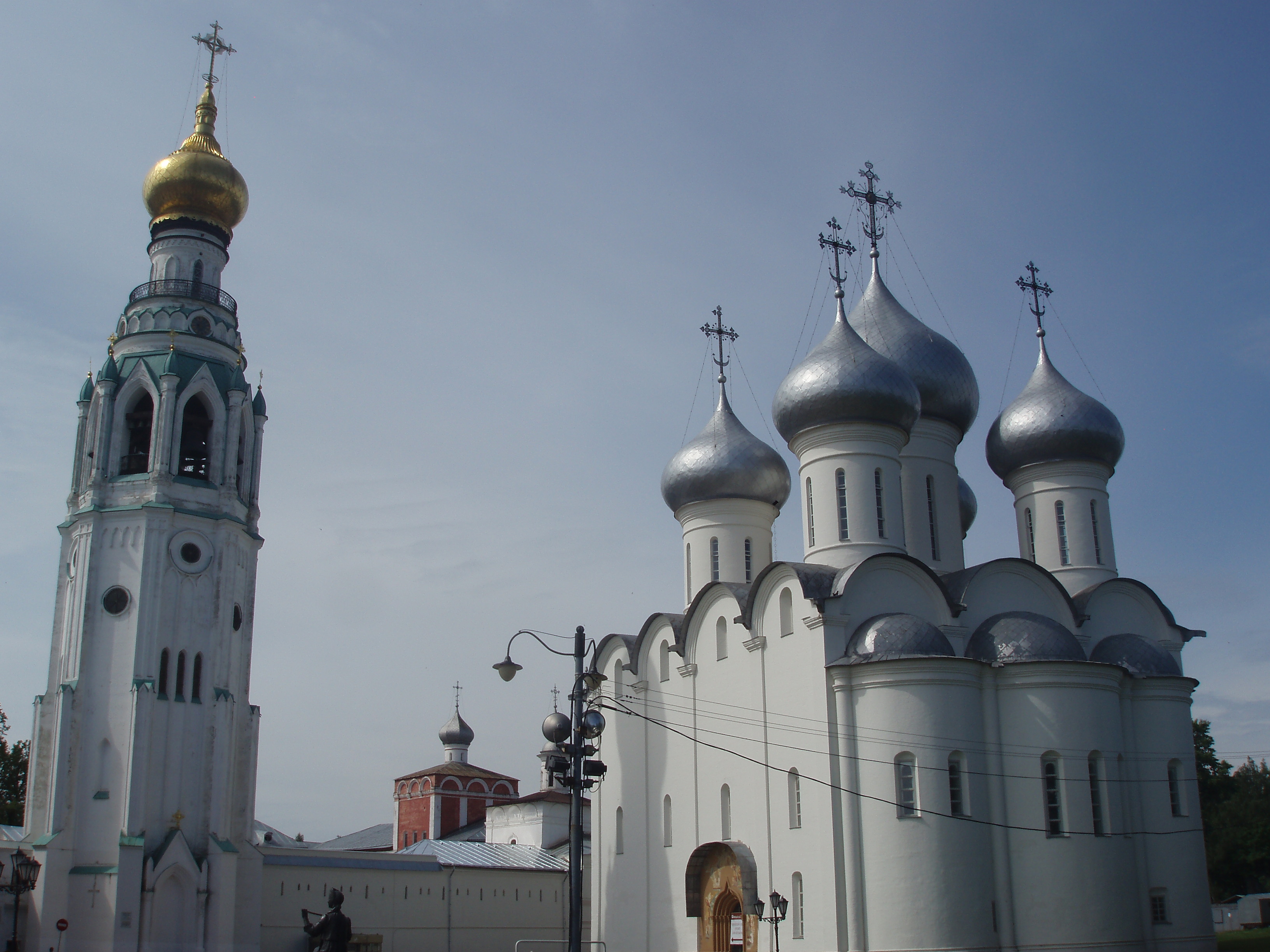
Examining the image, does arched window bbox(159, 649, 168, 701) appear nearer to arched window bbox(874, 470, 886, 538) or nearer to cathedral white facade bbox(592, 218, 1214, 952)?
cathedral white facade bbox(592, 218, 1214, 952)

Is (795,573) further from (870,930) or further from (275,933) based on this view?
(275,933)

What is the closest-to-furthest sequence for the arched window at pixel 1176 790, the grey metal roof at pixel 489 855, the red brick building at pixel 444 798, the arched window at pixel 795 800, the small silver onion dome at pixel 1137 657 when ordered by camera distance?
the arched window at pixel 795 800 < the arched window at pixel 1176 790 < the small silver onion dome at pixel 1137 657 < the grey metal roof at pixel 489 855 < the red brick building at pixel 444 798

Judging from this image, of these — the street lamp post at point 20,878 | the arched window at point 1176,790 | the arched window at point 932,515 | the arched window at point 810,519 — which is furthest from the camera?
the arched window at point 932,515

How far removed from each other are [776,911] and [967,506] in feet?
36.8

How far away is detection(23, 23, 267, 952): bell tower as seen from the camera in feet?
72.5

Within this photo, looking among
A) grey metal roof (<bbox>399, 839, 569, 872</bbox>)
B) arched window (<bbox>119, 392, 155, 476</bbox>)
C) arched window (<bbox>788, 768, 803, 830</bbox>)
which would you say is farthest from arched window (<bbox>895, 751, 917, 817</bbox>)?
arched window (<bbox>119, 392, 155, 476</bbox>)

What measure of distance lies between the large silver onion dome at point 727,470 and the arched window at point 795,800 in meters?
7.65

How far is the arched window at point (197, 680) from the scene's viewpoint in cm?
2362

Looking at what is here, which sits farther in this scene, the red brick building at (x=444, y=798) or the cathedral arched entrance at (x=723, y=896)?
the red brick building at (x=444, y=798)

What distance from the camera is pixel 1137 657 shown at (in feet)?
69.5

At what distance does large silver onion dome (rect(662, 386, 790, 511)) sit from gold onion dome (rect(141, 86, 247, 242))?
37.7ft

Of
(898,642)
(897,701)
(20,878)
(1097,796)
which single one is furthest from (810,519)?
(20,878)

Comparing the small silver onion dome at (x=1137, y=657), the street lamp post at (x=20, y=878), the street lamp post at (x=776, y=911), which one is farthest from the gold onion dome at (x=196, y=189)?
the small silver onion dome at (x=1137, y=657)

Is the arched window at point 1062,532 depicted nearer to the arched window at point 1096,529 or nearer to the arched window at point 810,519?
the arched window at point 1096,529
